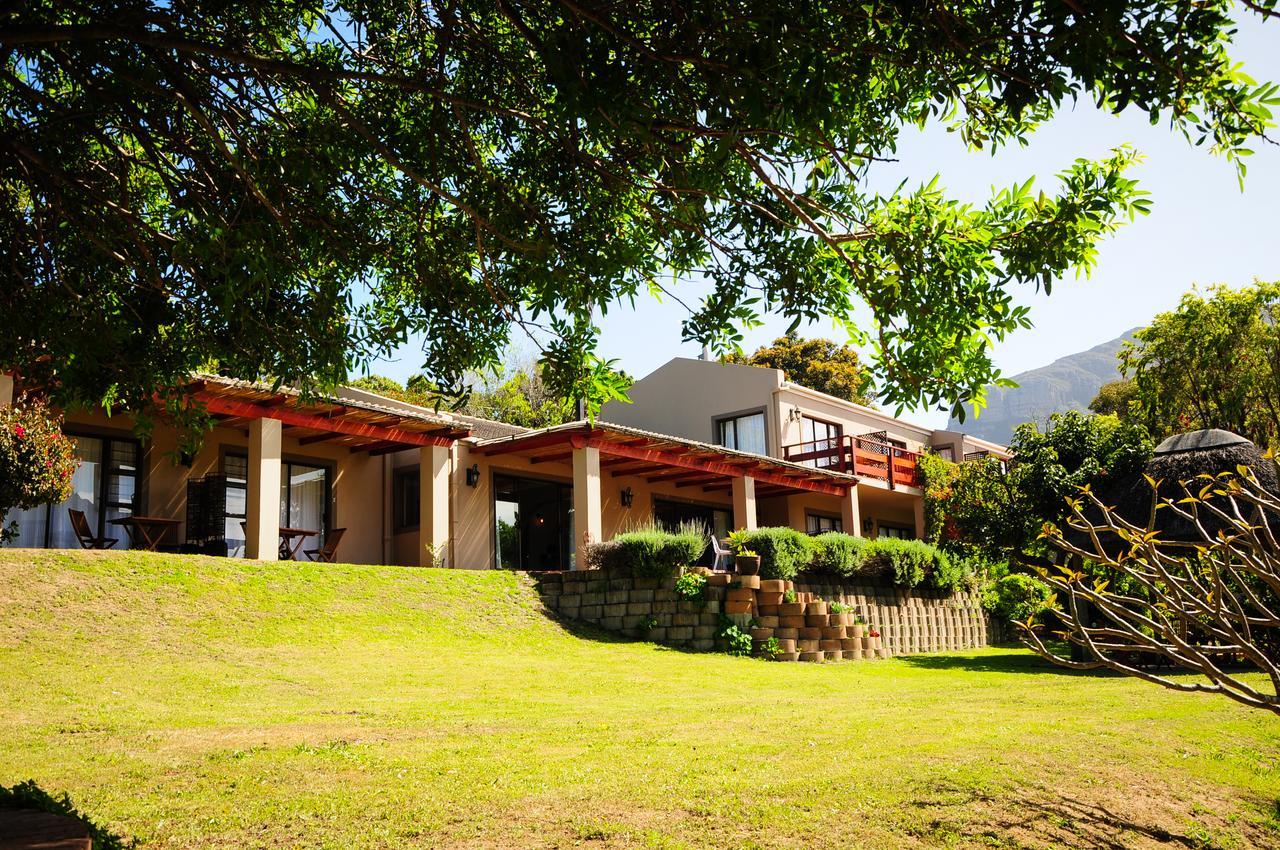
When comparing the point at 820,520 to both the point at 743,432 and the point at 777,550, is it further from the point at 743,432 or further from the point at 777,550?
the point at 777,550

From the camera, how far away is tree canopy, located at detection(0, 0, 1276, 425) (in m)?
4.40

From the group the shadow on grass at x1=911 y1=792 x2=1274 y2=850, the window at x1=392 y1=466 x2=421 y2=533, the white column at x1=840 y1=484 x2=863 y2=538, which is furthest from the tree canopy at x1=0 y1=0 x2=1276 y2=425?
the white column at x1=840 y1=484 x2=863 y2=538

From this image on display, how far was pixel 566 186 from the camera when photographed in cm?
651

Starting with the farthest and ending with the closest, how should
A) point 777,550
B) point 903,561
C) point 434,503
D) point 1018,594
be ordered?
point 1018,594 → point 903,561 → point 434,503 → point 777,550

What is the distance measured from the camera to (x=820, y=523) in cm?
2948

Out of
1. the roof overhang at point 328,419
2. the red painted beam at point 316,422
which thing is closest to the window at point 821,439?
the roof overhang at point 328,419

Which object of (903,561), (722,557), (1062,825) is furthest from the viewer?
(903,561)

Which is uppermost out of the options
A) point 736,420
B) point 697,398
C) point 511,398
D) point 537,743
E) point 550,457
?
point 511,398

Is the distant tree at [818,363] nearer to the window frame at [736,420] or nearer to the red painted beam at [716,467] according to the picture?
the window frame at [736,420]

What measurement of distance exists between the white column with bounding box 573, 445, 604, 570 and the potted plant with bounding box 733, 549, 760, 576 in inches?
123

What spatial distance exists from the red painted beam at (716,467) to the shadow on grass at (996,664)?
20.7ft

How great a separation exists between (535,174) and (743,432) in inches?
855

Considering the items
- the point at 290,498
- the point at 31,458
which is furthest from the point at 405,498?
the point at 31,458

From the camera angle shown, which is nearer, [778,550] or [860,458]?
[778,550]
